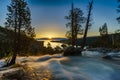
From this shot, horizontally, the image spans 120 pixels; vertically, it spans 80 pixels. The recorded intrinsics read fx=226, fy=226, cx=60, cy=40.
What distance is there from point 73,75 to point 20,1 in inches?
983

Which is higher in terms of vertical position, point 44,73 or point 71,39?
point 71,39

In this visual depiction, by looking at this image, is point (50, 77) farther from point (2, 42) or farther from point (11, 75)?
point (2, 42)

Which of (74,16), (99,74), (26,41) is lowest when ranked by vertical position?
(99,74)

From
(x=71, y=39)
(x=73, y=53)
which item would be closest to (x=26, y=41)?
(x=71, y=39)

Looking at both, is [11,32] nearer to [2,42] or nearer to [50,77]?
[2,42]

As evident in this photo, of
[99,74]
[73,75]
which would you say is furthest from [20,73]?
[99,74]

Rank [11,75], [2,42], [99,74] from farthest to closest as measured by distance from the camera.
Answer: [2,42] → [99,74] → [11,75]

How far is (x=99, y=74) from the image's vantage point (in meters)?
11.8

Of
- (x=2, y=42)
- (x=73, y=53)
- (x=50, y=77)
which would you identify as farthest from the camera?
(x=2, y=42)

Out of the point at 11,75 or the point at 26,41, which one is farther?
the point at 26,41

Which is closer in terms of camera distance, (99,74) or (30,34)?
(99,74)

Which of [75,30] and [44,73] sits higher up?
[75,30]

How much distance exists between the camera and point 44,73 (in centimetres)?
1076

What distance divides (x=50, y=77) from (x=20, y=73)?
4.38ft
